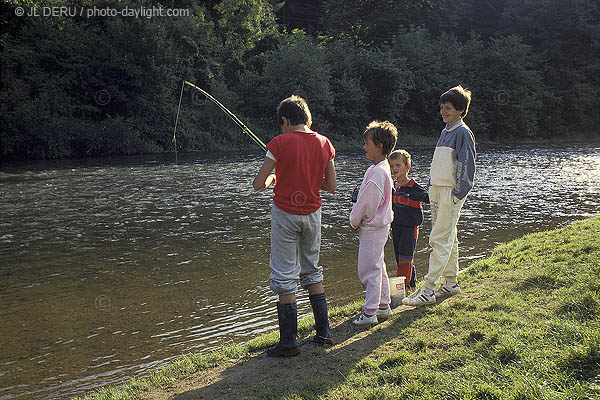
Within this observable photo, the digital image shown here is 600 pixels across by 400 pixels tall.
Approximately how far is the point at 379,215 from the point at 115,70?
102 ft

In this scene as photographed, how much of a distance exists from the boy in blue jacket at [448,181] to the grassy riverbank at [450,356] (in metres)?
0.28

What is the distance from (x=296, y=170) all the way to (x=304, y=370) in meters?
1.54

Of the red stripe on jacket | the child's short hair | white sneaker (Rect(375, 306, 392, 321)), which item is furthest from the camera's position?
the child's short hair

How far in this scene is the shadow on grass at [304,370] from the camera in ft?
12.9

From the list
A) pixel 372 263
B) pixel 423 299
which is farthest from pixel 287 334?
pixel 423 299

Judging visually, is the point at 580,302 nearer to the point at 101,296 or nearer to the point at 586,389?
the point at 586,389

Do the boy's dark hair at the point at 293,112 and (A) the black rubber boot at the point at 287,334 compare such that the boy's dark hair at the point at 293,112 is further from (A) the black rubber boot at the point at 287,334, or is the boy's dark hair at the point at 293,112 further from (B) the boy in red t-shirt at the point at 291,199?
(A) the black rubber boot at the point at 287,334

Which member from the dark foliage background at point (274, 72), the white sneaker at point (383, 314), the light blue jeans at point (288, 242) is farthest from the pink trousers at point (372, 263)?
the dark foliage background at point (274, 72)

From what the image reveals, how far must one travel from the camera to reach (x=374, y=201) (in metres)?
5.08

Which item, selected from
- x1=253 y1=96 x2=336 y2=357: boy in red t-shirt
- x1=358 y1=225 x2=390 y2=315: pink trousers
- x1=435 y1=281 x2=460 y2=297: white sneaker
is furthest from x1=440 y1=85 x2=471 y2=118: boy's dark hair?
x1=435 y1=281 x2=460 y2=297: white sneaker

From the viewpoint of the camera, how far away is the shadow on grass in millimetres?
3918

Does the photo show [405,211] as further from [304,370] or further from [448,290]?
[304,370]

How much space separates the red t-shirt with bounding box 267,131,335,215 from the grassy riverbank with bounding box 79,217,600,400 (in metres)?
1.20

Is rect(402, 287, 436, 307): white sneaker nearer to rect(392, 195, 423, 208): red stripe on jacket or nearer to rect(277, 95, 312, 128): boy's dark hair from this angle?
rect(392, 195, 423, 208): red stripe on jacket
